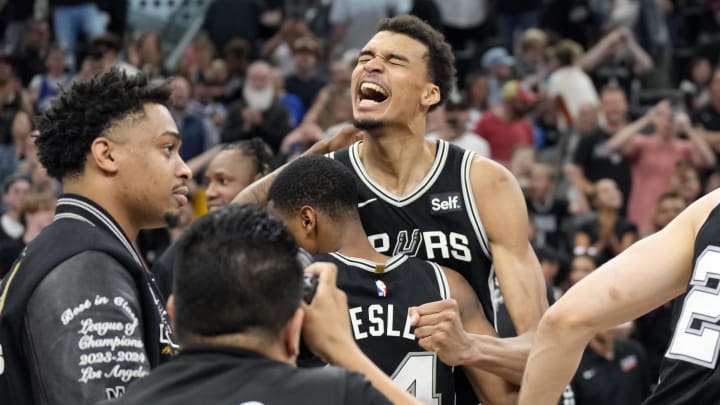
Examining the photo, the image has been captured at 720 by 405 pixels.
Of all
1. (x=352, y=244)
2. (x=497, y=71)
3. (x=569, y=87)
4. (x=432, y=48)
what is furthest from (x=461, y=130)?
(x=352, y=244)

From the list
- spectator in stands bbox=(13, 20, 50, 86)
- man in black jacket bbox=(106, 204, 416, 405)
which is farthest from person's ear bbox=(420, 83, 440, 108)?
spectator in stands bbox=(13, 20, 50, 86)

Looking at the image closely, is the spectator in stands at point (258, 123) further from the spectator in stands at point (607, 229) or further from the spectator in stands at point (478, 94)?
the spectator in stands at point (478, 94)

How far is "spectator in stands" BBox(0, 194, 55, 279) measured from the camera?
1013 centimetres

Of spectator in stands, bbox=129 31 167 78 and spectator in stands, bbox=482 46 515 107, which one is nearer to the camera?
spectator in stands, bbox=129 31 167 78

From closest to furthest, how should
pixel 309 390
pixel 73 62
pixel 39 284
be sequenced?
pixel 309 390, pixel 39 284, pixel 73 62

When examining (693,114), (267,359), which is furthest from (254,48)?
(267,359)

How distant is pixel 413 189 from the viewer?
5.28m

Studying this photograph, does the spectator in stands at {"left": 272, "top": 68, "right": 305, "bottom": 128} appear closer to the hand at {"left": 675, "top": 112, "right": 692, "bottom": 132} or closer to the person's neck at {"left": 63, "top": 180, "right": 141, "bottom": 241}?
the hand at {"left": 675, "top": 112, "right": 692, "bottom": 132}

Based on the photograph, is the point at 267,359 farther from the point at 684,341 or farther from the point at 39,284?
→ the point at 684,341

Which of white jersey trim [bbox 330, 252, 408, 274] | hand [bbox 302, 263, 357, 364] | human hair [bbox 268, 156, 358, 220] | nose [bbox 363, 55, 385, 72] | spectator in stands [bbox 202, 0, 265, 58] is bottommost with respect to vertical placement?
white jersey trim [bbox 330, 252, 408, 274]

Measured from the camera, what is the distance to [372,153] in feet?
17.7

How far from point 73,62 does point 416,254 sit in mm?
11314

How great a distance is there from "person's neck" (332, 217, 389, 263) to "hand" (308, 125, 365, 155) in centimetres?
130

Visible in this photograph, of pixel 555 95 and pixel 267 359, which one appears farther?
pixel 555 95
